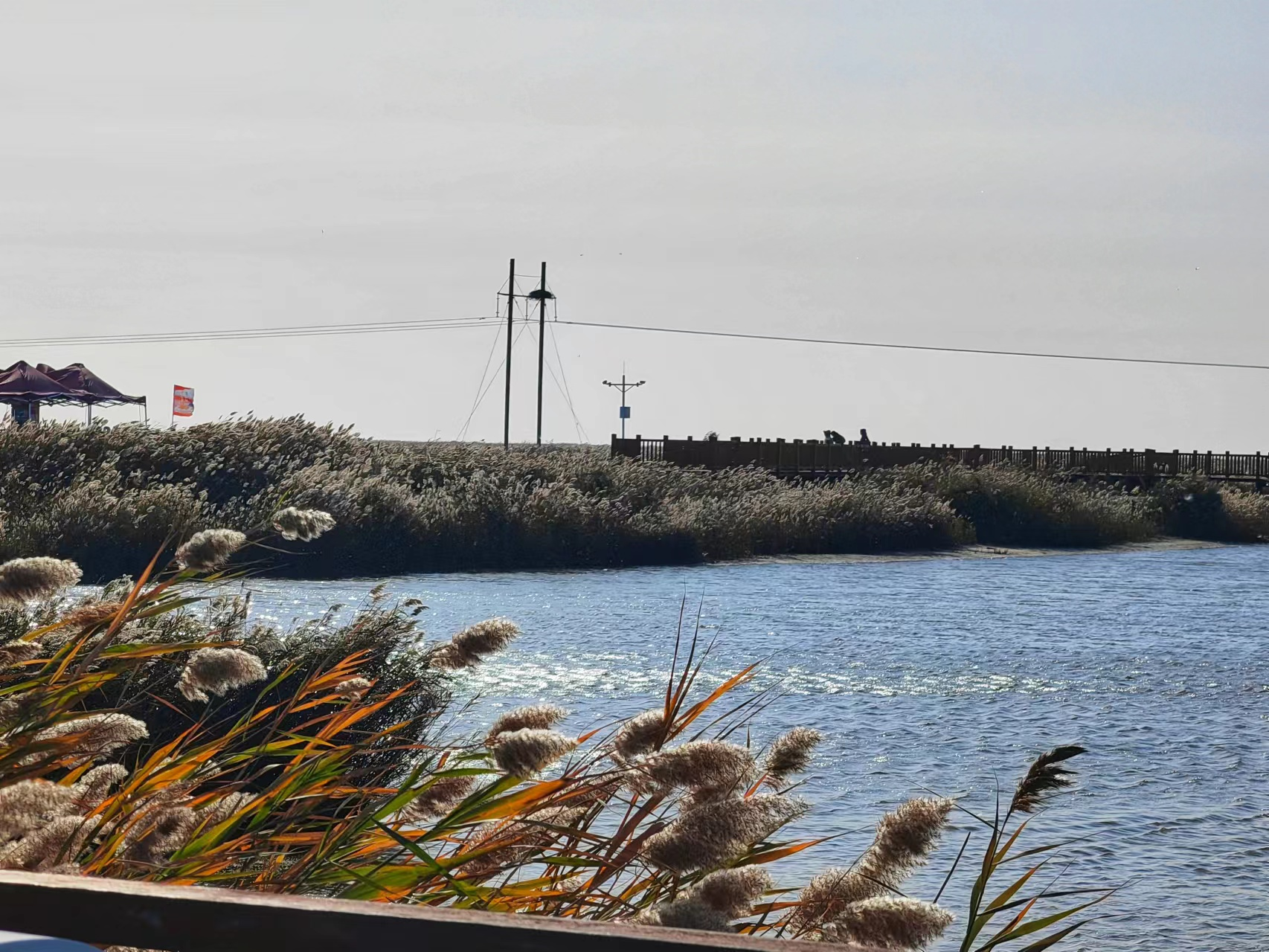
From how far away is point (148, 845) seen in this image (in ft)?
9.97

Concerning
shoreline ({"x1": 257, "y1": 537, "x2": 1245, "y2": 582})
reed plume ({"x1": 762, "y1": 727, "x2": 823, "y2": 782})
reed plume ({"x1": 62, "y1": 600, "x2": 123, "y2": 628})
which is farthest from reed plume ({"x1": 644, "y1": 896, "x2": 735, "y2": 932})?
shoreline ({"x1": 257, "y1": 537, "x2": 1245, "y2": 582})

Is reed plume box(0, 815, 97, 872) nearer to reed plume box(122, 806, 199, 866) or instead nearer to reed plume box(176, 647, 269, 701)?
reed plume box(122, 806, 199, 866)

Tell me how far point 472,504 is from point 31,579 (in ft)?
73.4

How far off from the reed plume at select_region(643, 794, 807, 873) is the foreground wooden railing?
1.15 ft

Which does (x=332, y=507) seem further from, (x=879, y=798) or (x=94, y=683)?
(x=94, y=683)

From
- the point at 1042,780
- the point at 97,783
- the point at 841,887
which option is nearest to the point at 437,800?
the point at 97,783

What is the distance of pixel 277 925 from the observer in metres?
2.06

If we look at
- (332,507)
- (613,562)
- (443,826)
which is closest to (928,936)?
(443,826)

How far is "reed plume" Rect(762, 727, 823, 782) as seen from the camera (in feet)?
10.2

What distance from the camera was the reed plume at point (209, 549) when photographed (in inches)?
138

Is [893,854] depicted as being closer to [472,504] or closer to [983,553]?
[472,504]

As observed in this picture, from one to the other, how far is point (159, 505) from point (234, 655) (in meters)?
18.0

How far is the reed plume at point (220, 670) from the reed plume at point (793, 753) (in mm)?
1060

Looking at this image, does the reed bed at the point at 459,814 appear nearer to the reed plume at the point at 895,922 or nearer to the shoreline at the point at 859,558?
the reed plume at the point at 895,922
